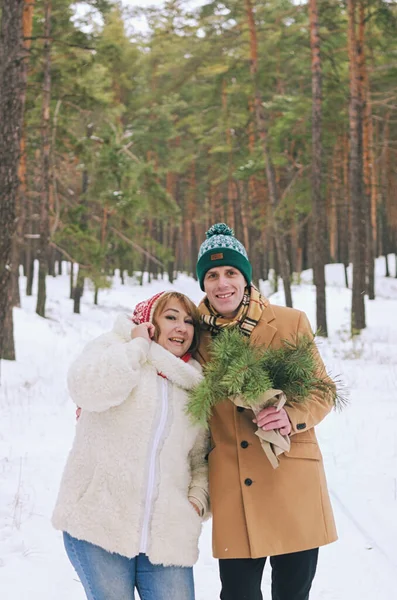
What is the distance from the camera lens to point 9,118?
339 inches

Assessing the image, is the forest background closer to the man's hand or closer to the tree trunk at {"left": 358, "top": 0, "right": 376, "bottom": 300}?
the tree trunk at {"left": 358, "top": 0, "right": 376, "bottom": 300}

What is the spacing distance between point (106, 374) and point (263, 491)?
894 millimetres

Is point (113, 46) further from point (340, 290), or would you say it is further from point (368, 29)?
point (340, 290)

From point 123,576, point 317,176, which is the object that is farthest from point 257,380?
point 317,176

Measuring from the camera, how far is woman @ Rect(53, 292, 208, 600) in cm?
215

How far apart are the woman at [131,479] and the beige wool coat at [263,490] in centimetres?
13

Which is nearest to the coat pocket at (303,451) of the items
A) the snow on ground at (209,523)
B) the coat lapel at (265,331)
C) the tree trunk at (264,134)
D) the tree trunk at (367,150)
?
the coat lapel at (265,331)

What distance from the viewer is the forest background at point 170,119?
47.1 ft

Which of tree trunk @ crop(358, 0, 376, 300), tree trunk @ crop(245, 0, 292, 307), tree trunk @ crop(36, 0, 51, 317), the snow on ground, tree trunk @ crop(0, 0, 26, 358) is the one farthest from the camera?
tree trunk @ crop(245, 0, 292, 307)

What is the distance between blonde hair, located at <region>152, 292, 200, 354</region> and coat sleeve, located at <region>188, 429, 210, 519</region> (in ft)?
1.43

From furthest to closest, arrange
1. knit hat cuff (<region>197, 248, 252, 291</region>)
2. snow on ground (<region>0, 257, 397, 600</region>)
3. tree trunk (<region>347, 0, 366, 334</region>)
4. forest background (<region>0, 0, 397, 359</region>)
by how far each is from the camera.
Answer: tree trunk (<region>347, 0, 366, 334</region>)
forest background (<region>0, 0, 397, 359</region>)
snow on ground (<region>0, 257, 397, 600</region>)
knit hat cuff (<region>197, 248, 252, 291</region>)

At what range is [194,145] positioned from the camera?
3133cm

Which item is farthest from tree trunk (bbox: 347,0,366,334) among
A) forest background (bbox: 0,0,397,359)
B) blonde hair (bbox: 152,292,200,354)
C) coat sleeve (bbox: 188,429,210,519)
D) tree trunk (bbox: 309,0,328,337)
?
coat sleeve (bbox: 188,429,210,519)

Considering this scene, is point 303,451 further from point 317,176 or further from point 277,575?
point 317,176
